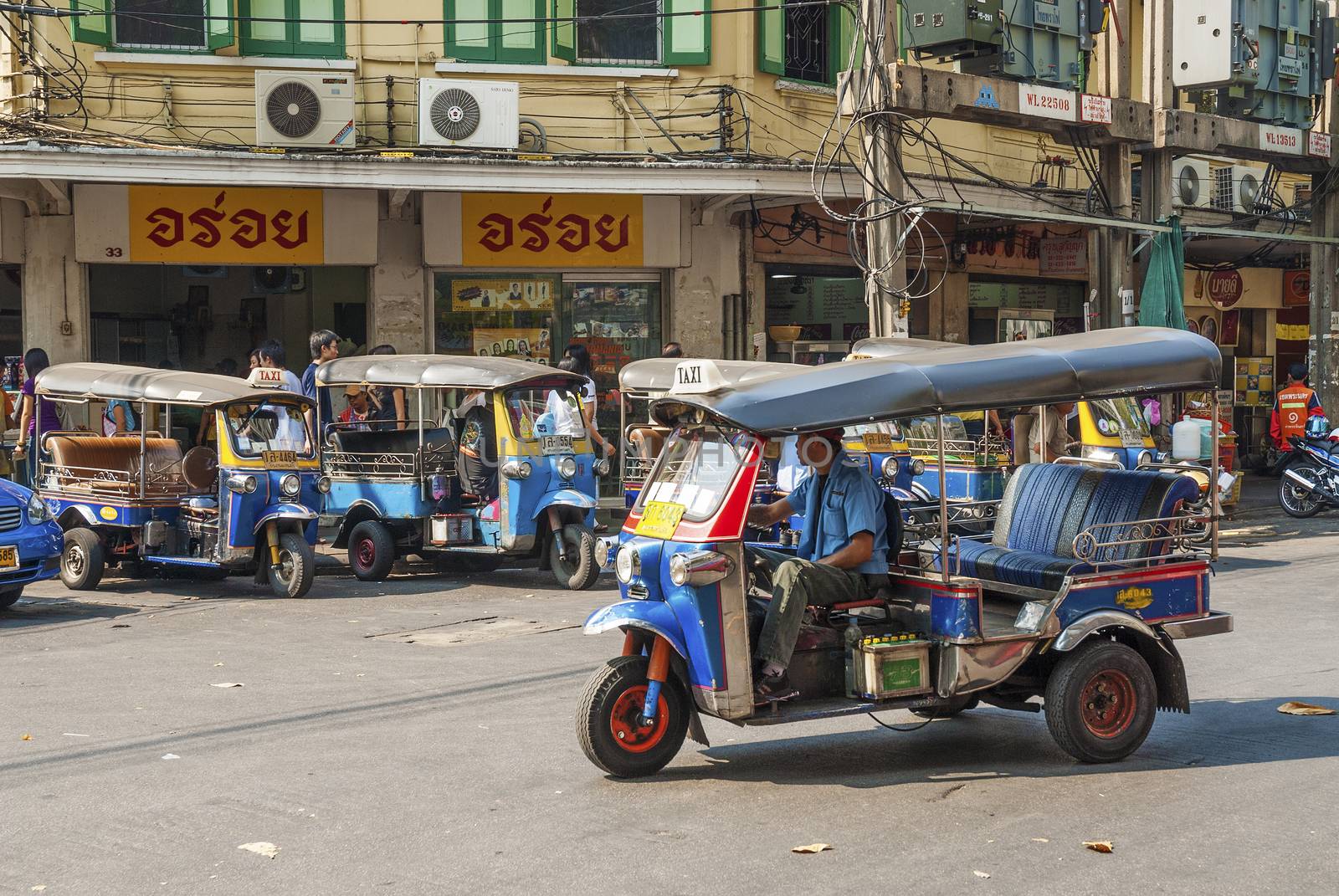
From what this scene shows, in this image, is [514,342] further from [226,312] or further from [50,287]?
[50,287]

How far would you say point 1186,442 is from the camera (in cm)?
1509

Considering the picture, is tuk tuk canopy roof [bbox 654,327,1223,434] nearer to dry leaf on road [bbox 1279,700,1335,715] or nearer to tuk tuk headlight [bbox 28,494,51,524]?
dry leaf on road [bbox 1279,700,1335,715]

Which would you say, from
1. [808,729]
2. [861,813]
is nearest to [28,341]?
[808,729]

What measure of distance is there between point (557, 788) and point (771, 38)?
14071mm

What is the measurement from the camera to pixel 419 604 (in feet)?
40.1

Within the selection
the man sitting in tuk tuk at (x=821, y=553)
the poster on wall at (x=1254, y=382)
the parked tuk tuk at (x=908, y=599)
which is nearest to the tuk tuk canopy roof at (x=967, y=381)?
the parked tuk tuk at (x=908, y=599)

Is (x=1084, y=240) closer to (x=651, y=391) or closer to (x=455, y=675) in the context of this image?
(x=651, y=391)

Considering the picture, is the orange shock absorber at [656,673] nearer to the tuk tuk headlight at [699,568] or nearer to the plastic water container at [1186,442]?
the tuk tuk headlight at [699,568]

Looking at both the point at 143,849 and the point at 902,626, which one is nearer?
the point at 143,849

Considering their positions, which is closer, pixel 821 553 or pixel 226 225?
pixel 821 553

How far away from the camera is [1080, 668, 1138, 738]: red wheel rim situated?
683 cm

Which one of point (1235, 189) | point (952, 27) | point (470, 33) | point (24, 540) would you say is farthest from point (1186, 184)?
point (24, 540)

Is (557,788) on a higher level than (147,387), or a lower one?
lower

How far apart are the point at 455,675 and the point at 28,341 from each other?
1027cm
